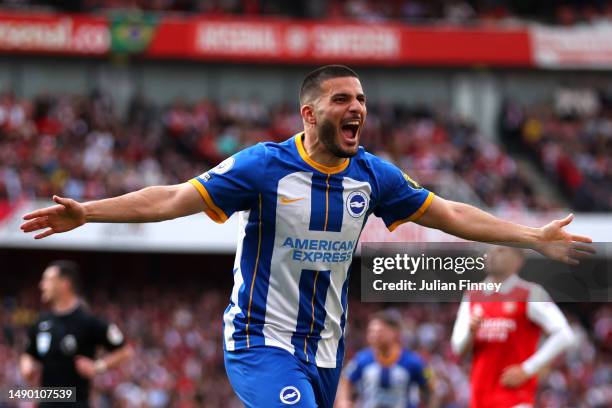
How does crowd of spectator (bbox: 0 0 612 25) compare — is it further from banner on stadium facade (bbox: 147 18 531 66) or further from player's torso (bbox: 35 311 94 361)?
player's torso (bbox: 35 311 94 361)

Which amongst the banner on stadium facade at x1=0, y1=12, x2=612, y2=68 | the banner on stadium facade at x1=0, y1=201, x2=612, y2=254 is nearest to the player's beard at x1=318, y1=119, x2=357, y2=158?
the banner on stadium facade at x1=0, y1=201, x2=612, y2=254

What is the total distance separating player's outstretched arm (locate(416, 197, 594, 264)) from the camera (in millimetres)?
6188

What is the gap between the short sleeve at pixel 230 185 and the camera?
581 centimetres

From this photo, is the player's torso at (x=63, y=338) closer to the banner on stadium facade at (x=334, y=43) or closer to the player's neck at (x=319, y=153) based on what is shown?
the player's neck at (x=319, y=153)

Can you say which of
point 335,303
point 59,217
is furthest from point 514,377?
point 59,217

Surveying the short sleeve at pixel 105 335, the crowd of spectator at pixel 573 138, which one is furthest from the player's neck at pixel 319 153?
the crowd of spectator at pixel 573 138

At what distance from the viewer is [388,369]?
36.4 feet

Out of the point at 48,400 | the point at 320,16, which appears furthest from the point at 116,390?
the point at 320,16

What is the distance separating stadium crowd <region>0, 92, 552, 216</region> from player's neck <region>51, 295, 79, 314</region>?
42.0 feet

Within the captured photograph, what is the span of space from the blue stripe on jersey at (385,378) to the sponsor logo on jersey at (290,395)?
17.9 feet

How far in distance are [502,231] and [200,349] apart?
15.5 metres

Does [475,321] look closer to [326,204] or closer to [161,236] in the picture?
[326,204]

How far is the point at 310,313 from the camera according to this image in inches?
235

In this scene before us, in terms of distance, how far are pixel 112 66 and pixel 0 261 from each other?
270 inches
